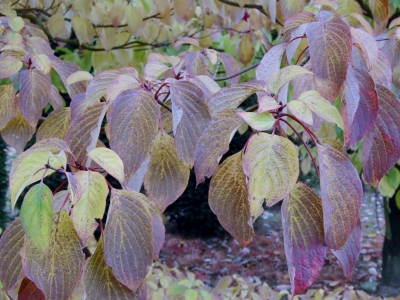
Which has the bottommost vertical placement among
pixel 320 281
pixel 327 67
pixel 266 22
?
pixel 320 281

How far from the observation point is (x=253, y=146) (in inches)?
21.7

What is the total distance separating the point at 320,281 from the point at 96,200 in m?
4.19

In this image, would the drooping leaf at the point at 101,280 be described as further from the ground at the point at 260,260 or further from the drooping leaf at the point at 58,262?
the ground at the point at 260,260

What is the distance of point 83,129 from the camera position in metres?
0.72

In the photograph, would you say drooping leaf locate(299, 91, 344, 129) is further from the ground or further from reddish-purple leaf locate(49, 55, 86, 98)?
the ground

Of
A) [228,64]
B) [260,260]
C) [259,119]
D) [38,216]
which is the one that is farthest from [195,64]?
[260,260]

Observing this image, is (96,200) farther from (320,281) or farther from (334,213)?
(320,281)

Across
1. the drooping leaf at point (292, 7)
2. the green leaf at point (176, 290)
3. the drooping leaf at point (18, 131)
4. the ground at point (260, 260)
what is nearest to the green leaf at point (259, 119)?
the drooping leaf at point (18, 131)

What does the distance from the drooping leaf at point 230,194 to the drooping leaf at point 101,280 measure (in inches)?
6.4

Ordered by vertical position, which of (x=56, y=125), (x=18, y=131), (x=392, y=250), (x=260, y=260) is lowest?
(x=260, y=260)

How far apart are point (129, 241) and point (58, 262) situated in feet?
0.29

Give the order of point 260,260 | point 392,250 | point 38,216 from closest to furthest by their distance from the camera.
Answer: point 38,216 → point 392,250 → point 260,260

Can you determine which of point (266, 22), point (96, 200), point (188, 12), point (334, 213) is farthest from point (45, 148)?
point (266, 22)

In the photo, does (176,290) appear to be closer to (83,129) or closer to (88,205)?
(83,129)
